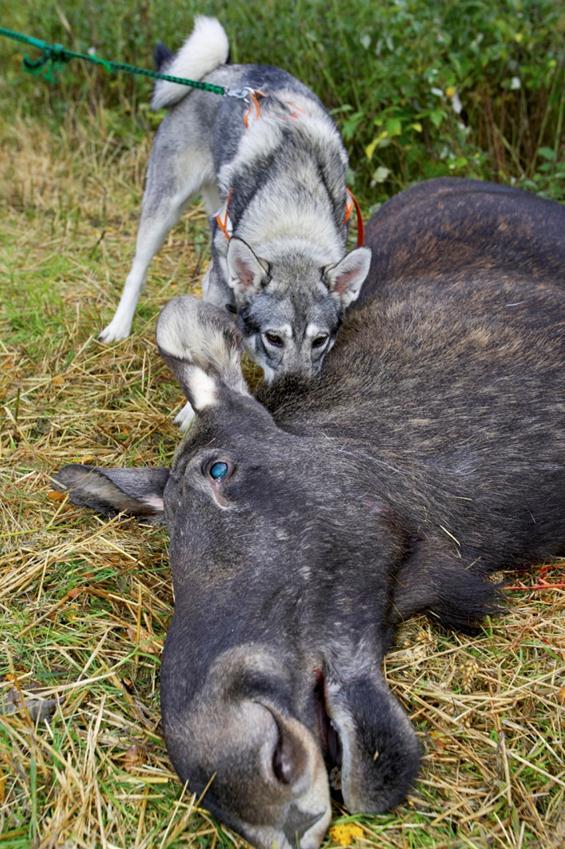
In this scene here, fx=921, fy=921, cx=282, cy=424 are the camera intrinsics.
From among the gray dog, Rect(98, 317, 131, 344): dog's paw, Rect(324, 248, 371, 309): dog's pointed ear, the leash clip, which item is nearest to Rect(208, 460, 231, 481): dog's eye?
the gray dog

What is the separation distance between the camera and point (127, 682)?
285 cm

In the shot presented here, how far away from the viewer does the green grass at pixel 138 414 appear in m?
2.45

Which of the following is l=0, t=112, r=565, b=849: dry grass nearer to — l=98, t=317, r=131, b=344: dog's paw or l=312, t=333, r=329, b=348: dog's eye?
l=98, t=317, r=131, b=344: dog's paw

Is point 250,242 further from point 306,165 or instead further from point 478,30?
point 478,30

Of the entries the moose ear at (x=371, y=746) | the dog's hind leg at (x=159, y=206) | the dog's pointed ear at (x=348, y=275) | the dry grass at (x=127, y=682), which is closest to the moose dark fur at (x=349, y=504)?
the moose ear at (x=371, y=746)

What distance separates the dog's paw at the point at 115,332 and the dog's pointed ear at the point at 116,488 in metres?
1.97

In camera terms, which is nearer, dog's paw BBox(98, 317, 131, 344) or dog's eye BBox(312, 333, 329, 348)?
dog's eye BBox(312, 333, 329, 348)

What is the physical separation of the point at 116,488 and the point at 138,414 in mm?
1289

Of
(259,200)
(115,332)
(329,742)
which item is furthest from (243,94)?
(329,742)

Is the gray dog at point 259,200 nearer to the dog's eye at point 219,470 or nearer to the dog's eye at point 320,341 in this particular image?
the dog's eye at point 320,341

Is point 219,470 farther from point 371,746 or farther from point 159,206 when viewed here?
point 159,206

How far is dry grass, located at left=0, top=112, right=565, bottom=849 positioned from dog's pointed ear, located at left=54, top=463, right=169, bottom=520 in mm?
138

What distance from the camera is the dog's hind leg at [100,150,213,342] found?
5.59m

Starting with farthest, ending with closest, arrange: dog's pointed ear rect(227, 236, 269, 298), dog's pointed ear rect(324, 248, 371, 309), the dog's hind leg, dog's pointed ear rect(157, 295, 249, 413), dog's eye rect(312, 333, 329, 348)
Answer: the dog's hind leg → dog's pointed ear rect(227, 236, 269, 298) → dog's eye rect(312, 333, 329, 348) → dog's pointed ear rect(324, 248, 371, 309) → dog's pointed ear rect(157, 295, 249, 413)
